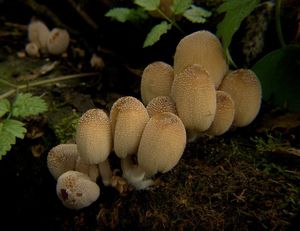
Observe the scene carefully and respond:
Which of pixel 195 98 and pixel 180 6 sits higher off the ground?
pixel 180 6

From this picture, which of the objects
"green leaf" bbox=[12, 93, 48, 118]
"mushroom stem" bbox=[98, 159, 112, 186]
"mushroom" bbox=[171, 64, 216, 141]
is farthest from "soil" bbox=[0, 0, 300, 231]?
"mushroom" bbox=[171, 64, 216, 141]

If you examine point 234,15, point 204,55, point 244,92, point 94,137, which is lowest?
point 94,137

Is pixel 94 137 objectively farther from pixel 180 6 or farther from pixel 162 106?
pixel 180 6

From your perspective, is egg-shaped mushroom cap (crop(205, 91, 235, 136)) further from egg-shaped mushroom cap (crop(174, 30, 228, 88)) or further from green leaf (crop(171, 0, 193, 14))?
green leaf (crop(171, 0, 193, 14))

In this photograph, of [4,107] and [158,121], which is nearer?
[158,121]

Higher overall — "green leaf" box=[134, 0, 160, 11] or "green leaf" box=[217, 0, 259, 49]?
"green leaf" box=[217, 0, 259, 49]

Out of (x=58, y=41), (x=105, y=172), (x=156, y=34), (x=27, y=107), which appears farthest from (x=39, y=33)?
(x=105, y=172)

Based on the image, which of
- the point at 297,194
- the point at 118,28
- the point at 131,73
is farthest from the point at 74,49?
the point at 297,194
